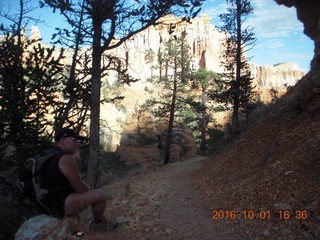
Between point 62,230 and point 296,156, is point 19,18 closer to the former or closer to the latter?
point 62,230

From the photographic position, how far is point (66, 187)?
3346 millimetres

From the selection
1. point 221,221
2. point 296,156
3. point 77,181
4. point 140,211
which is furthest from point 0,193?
point 296,156

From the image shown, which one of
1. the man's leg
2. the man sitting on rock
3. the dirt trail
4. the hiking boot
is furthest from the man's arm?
the dirt trail

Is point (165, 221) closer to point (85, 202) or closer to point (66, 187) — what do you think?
point (85, 202)

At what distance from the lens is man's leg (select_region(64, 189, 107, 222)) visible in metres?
3.31

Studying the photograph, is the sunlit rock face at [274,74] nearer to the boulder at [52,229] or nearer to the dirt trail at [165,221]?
the dirt trail at [165,221]

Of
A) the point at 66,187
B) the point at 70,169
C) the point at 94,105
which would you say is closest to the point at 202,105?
the point at 94,105

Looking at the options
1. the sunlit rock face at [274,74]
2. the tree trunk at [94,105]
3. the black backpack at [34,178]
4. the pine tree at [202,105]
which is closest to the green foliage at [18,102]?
the tree trunk at [94,105]

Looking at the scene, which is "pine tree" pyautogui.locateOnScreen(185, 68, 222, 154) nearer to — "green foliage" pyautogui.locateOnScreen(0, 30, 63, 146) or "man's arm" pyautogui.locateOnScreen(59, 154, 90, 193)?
"green foliage" pyautogui.locateOnScreen(0, 30, 63, 146)

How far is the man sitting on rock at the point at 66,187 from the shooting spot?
3.15m

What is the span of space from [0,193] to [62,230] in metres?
4.00

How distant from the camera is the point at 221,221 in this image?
4512 millimetres
